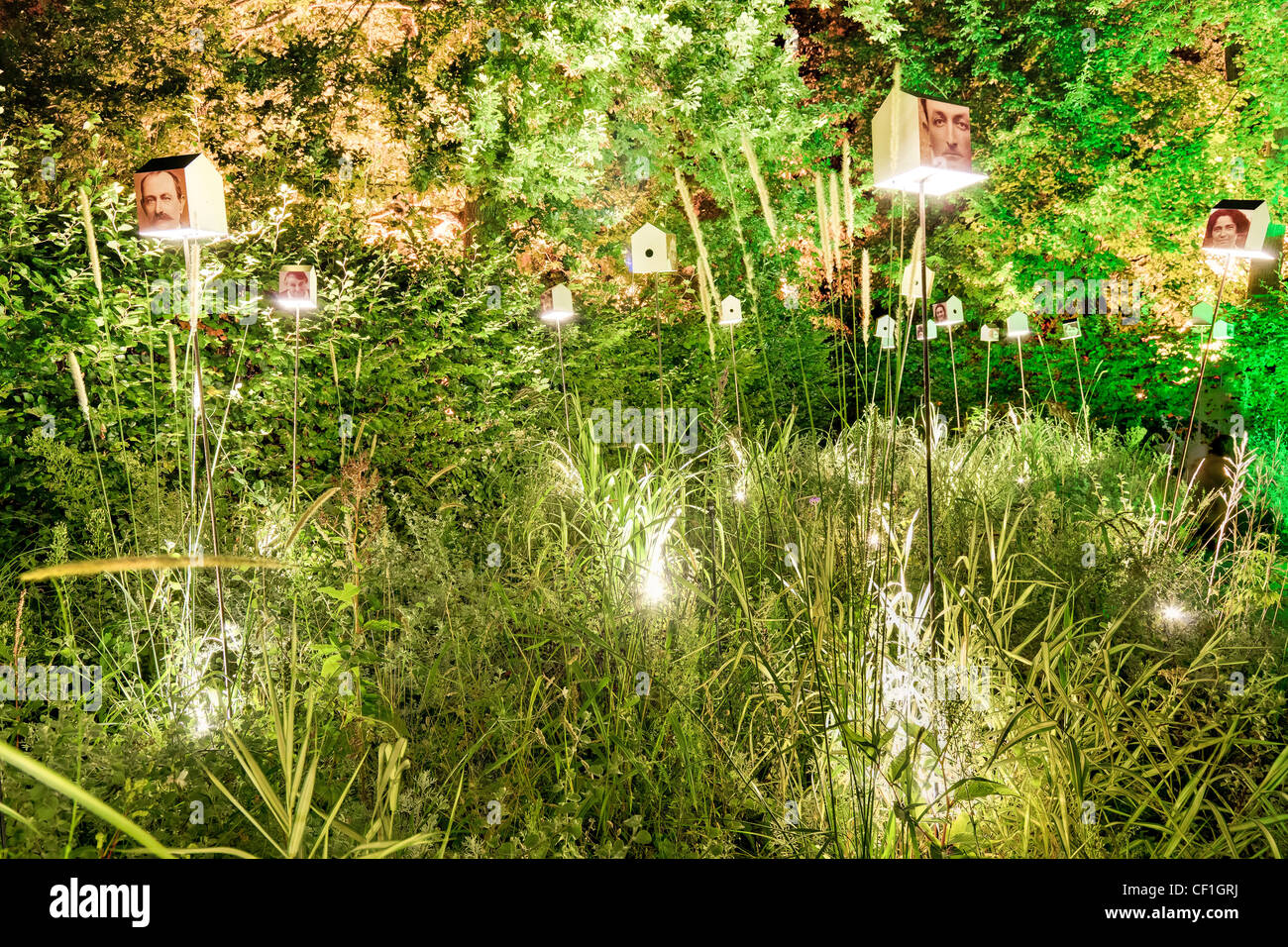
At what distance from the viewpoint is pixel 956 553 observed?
318 cm

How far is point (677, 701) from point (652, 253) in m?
1.56

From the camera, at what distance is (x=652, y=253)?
9.48 feet

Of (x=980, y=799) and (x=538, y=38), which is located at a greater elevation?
(x=538, y=38)

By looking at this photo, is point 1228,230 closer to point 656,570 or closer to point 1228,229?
point 1228,229

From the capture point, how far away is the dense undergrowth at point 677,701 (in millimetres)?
1708

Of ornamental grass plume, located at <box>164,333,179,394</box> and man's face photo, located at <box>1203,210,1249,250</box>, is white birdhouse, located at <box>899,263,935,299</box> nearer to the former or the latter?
ornamental grass plume, located at <box>164,333,179,394</box>

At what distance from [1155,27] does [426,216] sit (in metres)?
7.12

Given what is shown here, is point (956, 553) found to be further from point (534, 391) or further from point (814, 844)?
point (534, 391)

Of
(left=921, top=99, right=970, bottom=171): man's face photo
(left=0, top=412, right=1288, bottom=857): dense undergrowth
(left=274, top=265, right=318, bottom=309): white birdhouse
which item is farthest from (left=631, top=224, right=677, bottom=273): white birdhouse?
(left=274, top=265, right=318, bottom=309): white birdhouse

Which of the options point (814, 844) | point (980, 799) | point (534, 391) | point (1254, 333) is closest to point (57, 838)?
point (814, 844)

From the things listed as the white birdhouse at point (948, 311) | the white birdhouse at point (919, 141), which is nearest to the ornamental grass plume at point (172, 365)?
the white birdhouse at point (919, 141)

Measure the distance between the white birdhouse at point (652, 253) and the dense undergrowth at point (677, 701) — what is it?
2.44 ft

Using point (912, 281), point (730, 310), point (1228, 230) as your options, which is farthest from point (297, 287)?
point (1228, 230)

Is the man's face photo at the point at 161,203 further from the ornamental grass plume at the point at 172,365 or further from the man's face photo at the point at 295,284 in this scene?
the man's face photo at the point at 295,284
